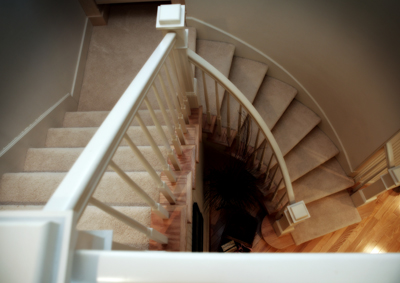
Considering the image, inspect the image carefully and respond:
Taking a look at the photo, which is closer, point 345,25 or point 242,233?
point 345,25

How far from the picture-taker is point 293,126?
10.6 ft

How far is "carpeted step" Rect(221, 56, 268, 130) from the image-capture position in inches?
120

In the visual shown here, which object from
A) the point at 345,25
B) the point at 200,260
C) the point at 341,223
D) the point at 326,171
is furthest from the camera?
the point at 326,171

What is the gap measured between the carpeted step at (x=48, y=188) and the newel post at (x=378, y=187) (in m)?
2.27

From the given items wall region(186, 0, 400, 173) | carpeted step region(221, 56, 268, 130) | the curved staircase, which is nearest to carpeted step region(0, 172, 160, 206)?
the curved staircase

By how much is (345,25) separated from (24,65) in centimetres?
295

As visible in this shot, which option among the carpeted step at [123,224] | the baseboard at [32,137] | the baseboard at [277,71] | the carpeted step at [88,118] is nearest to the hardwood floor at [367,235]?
the baseboard at [277,71]

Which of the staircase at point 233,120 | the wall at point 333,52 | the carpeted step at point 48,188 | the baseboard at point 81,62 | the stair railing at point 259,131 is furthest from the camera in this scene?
the baseboard at point 81,62

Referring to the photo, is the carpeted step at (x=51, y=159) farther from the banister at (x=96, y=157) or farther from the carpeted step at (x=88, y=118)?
the banister at (x=96, y=157)

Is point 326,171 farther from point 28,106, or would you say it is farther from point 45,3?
point 45,3

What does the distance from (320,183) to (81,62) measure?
3330mm

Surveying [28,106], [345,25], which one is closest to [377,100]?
[345,25]

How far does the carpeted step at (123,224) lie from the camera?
1322mm

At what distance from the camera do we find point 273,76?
339 cm
